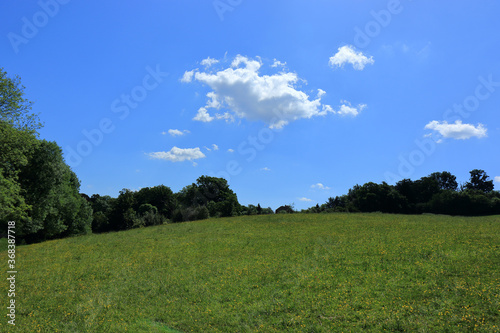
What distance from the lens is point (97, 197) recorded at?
109750 millimetres

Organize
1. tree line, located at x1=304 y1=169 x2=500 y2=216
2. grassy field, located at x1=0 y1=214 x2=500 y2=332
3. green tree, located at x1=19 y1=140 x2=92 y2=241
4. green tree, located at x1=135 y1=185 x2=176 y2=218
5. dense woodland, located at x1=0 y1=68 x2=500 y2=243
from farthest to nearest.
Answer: green tree, located at x1=135 y1=185 x2=176 y2=218, tree line, located at x1=304 y1=169 x2=500 y2=216, green tree, located at x1=19 y1=140 x2=92 y2=241, dense woodland, located at x1=0 y1=68 x2=500 y2=243, grassy field, located at x1=0 y1=214 x2=500 y2=332

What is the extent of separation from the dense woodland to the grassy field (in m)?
11.7

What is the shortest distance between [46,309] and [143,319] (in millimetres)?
6548

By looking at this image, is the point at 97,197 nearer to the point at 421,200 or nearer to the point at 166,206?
the point at 166,206

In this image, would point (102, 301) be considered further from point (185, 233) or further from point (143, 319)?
point (185, 233)

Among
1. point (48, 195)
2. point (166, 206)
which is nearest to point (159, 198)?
point (166, 206)

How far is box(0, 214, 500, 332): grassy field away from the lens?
13.2m

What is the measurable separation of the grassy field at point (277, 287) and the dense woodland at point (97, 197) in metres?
11.7

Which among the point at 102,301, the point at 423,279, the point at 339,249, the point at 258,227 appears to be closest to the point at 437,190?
the point at 258,227

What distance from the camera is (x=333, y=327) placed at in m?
12.6

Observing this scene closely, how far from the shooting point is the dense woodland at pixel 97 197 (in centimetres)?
2919

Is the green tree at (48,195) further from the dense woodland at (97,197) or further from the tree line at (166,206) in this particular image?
the tree line at (166,206)

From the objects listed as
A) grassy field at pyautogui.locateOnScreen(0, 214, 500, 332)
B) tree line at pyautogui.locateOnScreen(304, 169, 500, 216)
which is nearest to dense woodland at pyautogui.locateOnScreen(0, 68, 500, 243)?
tree line at pyautogui.locateOnScreen(304, 169, 500, 216)

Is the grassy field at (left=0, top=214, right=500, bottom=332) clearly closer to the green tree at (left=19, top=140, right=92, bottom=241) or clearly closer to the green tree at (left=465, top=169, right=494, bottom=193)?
the green tree at (left=19, top=140, right=92, bottom=241)
